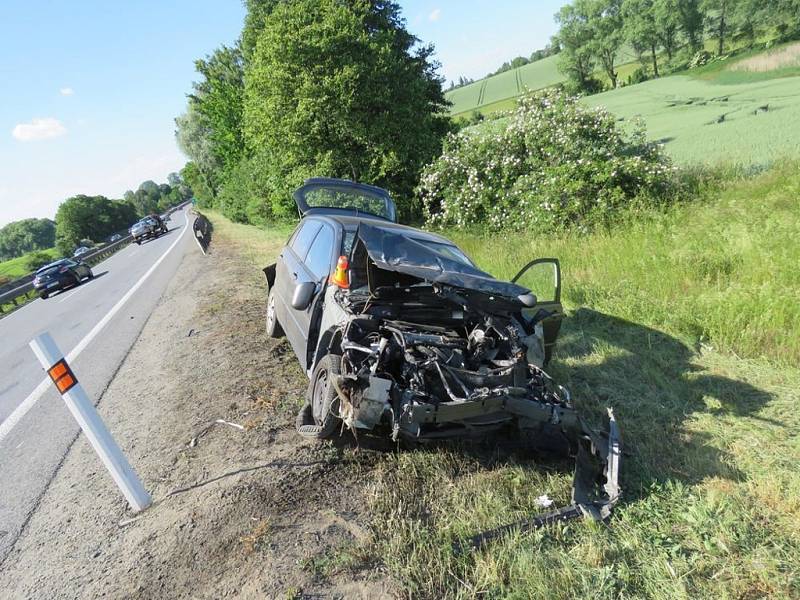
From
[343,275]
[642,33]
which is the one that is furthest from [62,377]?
[642,33]

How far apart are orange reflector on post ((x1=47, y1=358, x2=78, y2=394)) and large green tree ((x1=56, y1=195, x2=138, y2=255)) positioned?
76.5 m

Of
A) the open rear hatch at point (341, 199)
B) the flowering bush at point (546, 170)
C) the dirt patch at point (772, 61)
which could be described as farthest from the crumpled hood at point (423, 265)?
the dirt patch at point (772, 61)

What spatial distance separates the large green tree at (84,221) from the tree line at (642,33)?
71.7 m

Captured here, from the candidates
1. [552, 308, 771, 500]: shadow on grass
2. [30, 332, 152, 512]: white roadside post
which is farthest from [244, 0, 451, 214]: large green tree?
[30, 332, 152, 512]: white roadside post

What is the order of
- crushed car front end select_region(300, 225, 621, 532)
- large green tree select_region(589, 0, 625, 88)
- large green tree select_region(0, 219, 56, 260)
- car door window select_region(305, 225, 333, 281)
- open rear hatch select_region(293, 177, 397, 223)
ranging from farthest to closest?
large green tree select_region(0, 219, 56, 260) → large green tree select_region(589, 0, 625, 88) → open rear hatch select_region(293, 177, 397, 223) → car door window select_region(305, 225, 333, 281) → crushed car front end select_region(300, 225, 621, 532)

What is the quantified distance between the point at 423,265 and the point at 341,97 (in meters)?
14.1

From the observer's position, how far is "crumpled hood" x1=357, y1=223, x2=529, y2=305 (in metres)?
3.24

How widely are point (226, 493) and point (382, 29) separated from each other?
19385mm

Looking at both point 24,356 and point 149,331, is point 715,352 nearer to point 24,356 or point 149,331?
point 149,331

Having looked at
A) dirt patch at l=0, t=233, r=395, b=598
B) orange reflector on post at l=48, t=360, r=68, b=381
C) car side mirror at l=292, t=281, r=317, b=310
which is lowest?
dirt patch at l=0, t=233, r=395, b=598

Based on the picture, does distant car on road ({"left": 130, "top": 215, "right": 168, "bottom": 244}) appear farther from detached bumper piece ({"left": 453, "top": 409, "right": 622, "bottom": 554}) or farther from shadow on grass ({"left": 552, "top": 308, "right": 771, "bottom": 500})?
detached bumper piece ({"left": 453, "top": 409, "right": 622, "bottom": 554})

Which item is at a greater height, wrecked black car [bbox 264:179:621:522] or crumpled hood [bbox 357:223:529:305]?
crumpled hood [bbox 357:223:529:305]

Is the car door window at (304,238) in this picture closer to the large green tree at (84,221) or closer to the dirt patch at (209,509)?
the dirt patch at (209,509)

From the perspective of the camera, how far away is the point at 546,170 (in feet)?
33.5
